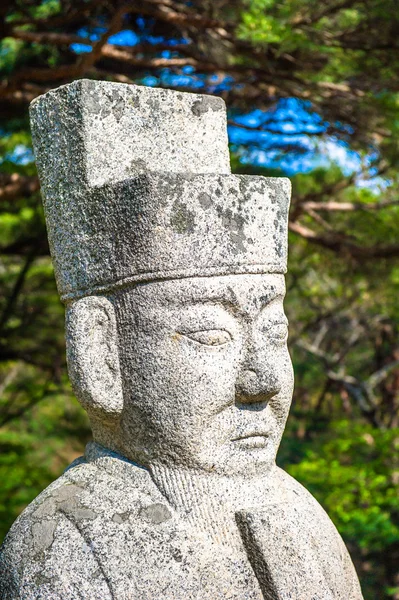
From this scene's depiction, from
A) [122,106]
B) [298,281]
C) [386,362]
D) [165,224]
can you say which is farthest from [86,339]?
[386,362]

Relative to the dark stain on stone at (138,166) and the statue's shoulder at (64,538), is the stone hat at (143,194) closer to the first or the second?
the dark stain on stone at (138,166)

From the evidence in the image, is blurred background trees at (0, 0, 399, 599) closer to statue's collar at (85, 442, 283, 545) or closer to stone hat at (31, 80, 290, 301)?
stone hat at (31, 80, 290, 301)

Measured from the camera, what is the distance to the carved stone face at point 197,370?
8.18ft

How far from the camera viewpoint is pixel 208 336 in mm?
2512

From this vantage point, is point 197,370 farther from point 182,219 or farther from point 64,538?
point 64,538

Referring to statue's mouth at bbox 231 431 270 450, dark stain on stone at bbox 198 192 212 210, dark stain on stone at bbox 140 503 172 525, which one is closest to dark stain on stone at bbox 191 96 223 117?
dark stain on stone at bbox 198 192 212 210

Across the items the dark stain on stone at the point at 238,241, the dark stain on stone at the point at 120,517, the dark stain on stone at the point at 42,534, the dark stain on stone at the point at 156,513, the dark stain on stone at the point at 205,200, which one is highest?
the dark stain on stone at the point at 205,200

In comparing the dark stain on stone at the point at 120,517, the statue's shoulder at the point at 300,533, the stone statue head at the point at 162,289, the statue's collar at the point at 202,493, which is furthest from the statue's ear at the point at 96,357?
the statue's shoulder at the point at 300,533

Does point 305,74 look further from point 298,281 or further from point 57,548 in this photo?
point 298,281

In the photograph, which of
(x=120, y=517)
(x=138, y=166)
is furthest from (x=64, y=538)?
(x=138, y=166)

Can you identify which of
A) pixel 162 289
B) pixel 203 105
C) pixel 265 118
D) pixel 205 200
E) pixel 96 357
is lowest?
pixel 265 118

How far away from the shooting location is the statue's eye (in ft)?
8.23

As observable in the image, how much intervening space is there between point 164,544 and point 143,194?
1.10m

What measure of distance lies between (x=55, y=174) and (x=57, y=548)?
1255 millimetres
